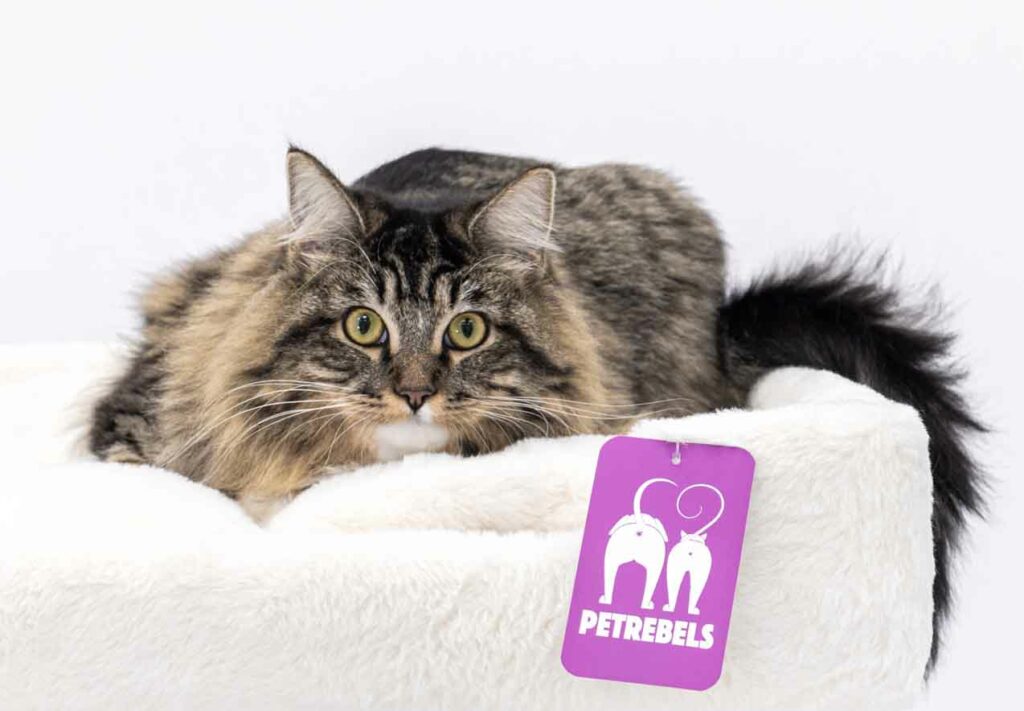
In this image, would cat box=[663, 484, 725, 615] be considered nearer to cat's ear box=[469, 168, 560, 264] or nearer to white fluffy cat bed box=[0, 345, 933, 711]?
white fluffy cat bed box=[0, 345, 933, 711]

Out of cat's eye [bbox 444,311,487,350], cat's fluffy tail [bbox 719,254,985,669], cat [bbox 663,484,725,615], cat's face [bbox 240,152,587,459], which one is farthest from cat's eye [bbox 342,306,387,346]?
cat's fluffy tail [bbox 719,254,985,669]

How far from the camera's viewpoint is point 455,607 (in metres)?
1.92

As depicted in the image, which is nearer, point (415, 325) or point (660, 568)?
point (660, 568)

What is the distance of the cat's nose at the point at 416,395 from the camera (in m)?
2.17

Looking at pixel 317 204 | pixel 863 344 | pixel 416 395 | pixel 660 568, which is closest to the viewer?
pixel 660 568

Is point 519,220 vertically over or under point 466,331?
over

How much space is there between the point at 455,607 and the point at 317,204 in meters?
0.79

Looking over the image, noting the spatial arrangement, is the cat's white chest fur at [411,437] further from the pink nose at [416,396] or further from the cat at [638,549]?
the cat at [638,549]

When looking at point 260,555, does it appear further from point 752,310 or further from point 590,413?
point 752,310

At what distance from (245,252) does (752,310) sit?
118cm

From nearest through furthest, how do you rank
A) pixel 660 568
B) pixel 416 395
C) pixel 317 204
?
pixel 660 568, pixel 416 395, pixel 317 204

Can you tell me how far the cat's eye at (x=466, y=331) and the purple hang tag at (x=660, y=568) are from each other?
15.3 inches

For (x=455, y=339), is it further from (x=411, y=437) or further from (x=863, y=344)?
(x=863, y=344)

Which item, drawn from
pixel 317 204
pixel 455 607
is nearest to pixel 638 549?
pixel 455 607
